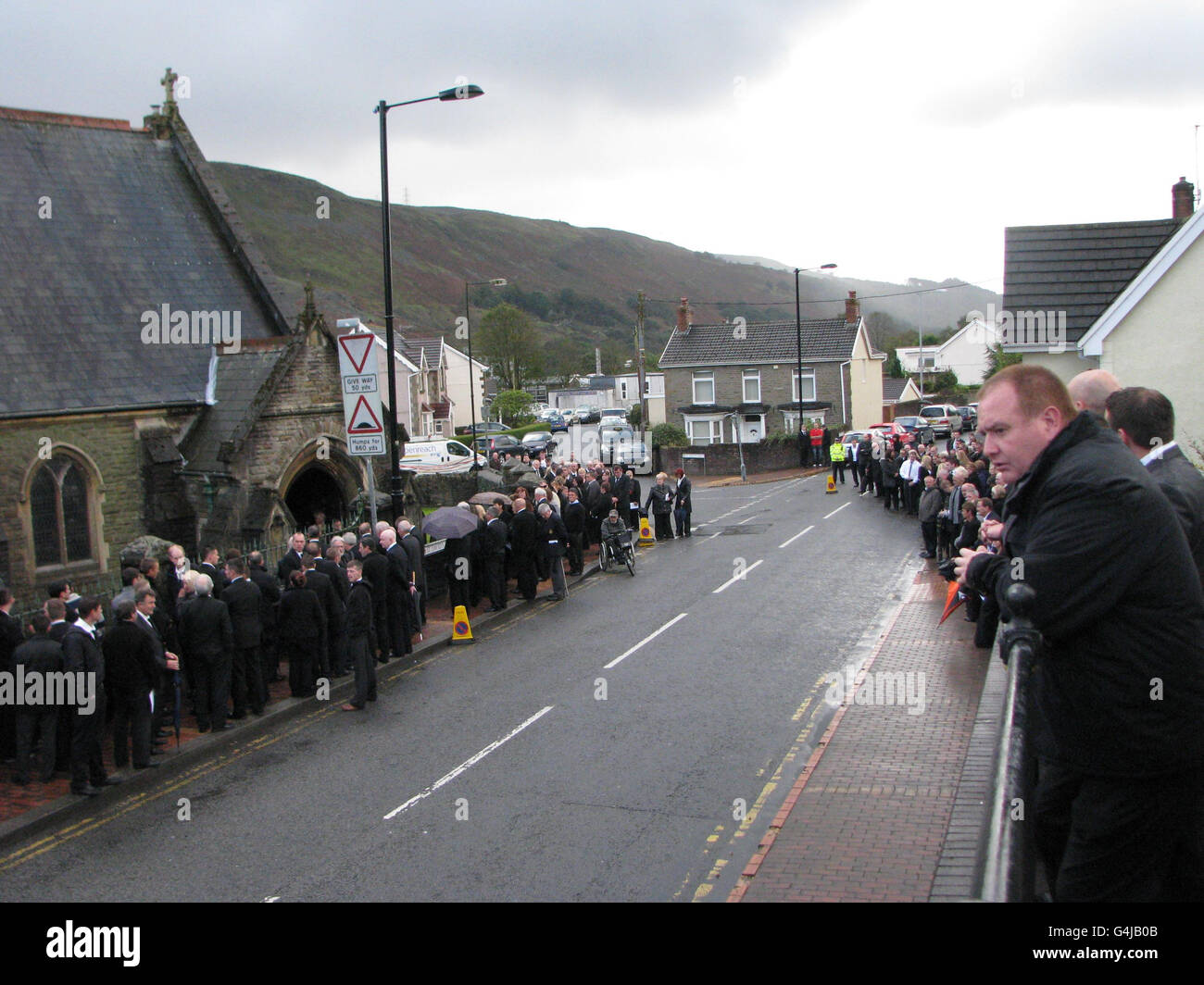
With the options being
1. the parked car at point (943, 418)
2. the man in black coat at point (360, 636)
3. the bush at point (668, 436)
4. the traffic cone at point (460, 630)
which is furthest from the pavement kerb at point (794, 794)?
the parked car at point (943, 418)

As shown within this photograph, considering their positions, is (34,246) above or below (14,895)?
above

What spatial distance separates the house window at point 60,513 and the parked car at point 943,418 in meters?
43.0

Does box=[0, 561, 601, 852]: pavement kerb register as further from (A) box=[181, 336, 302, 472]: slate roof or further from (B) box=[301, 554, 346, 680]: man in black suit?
(A) box=[181, 336, 302, 472]: slate roof

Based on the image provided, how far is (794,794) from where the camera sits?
9.49 meters

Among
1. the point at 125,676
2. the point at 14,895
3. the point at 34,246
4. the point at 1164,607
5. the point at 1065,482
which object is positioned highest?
the point at 34,246

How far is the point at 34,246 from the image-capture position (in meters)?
21.3

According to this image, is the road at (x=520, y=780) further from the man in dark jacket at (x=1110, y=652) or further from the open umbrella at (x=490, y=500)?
the man in dark jacket at (x=1110, y=652)

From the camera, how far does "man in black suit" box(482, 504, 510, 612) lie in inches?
724

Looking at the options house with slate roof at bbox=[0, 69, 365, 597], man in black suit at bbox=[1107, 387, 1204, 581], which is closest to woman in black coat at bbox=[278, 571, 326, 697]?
house with slate roof at bbox=[0, 69, 365, 597]

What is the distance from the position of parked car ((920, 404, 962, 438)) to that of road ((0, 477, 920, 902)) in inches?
1599

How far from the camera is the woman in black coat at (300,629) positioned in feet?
43.8
